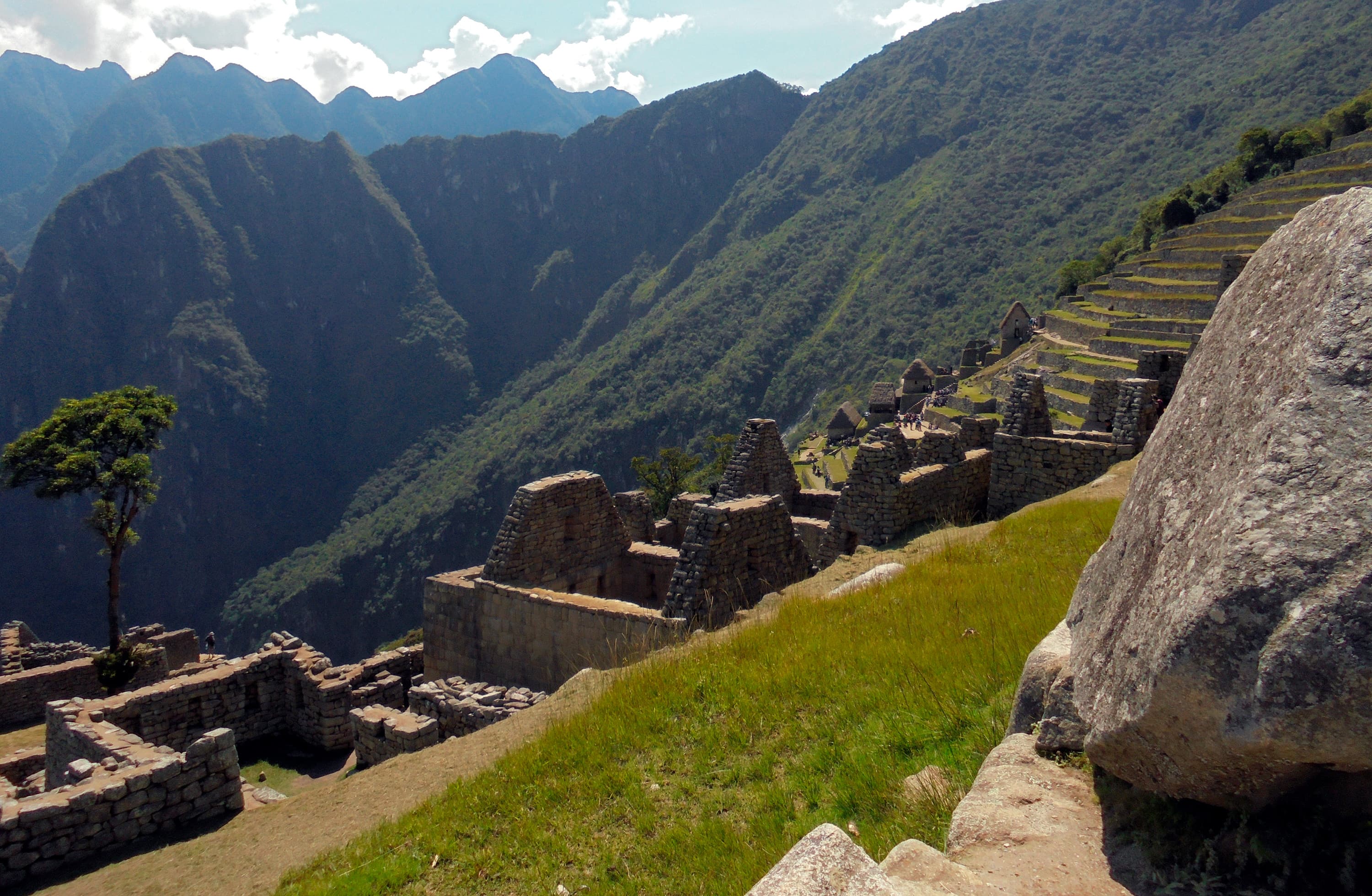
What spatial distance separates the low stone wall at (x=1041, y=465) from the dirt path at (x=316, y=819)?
6.32 meters

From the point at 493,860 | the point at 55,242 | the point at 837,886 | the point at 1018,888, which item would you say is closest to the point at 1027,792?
the point at 1018,888

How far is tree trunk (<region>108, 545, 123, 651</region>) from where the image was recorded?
22.2m

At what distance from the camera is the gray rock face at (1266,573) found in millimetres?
1939

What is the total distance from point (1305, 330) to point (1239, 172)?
86.6 m

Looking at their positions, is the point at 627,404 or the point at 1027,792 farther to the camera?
the point at 627,404

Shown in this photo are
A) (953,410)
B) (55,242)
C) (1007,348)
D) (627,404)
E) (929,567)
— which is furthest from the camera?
(55,242)

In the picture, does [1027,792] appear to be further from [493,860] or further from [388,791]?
[388,791]

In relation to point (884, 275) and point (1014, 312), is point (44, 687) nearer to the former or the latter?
point (1014, 312)

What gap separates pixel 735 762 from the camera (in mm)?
5375

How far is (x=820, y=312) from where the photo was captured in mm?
153000

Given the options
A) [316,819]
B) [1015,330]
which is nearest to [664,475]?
[1015,330]

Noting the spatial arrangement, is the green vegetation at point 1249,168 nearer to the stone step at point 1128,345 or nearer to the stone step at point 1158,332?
the stone step at point 1158,332

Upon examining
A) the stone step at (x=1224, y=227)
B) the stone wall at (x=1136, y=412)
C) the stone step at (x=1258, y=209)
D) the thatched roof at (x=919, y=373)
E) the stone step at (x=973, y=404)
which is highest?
the stone step at (x=1258, y=209)

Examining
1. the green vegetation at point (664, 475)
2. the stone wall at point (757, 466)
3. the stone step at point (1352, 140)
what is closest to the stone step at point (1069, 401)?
the green vegetation at point (664, 475)
